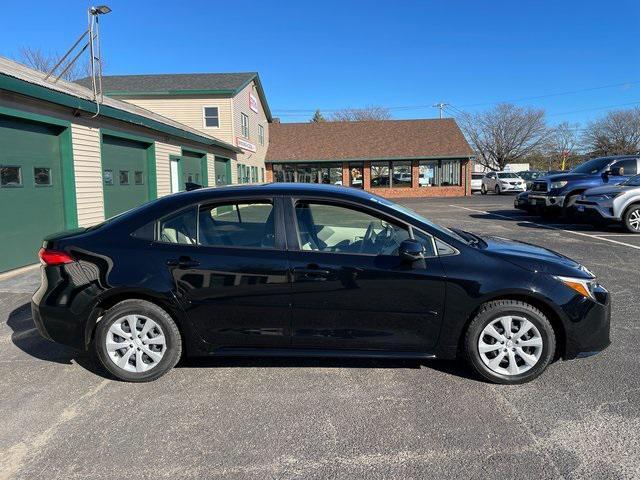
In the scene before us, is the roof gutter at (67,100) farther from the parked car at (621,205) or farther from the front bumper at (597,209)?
the parked car at (621,205)

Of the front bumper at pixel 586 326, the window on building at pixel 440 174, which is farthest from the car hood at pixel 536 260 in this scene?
the window on building at pixel 440 174

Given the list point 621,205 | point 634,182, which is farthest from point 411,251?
point 634,182

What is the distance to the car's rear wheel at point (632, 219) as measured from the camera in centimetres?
1221

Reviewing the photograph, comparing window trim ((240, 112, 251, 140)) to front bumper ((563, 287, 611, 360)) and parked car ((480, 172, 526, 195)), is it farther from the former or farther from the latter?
front bumper ((563, 287, 611, 360))

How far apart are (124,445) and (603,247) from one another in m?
10.2

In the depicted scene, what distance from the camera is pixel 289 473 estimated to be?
272cm

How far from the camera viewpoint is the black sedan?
369 centimetres

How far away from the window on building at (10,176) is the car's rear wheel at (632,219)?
1333cm

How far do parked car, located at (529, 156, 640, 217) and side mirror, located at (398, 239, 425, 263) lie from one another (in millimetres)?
12225

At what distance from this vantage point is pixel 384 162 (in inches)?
1378

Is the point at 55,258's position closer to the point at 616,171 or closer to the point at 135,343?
the point at 135,343

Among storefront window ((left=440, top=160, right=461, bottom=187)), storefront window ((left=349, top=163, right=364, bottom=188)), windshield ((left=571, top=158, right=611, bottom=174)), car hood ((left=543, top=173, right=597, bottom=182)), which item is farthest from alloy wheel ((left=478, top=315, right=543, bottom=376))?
storefront window ((left=440, top=160, right=461, bottom=187))

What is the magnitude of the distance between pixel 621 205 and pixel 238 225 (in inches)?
454

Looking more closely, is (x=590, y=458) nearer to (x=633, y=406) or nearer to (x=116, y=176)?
(x=633, y=406)
